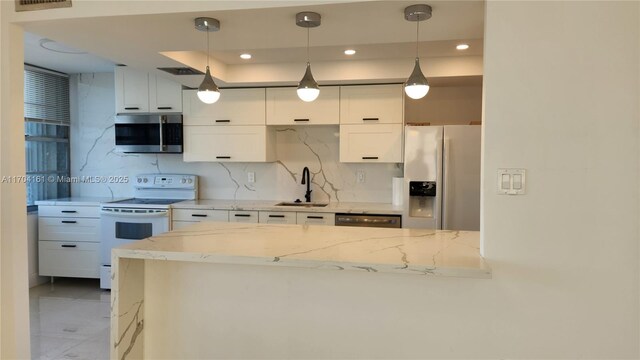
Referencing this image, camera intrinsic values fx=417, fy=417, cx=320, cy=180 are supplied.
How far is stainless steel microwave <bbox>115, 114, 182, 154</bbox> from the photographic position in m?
4.41

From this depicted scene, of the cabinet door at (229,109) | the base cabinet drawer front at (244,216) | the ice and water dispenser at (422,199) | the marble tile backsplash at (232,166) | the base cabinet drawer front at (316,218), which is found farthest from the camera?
the marble tile backsplash at (232,166)

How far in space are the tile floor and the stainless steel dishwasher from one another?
2.18 m

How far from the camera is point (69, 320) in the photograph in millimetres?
3639

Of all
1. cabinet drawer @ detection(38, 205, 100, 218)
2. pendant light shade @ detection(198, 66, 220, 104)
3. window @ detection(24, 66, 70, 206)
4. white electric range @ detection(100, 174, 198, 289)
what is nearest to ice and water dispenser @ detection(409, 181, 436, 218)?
pendant light shade @ detection(198, 66, 220, 104)

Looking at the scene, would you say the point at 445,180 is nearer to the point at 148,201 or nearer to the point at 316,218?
the point at 316,218

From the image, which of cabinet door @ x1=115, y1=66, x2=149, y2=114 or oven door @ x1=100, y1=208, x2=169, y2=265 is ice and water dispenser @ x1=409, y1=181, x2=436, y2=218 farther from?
cabinet door @ x1=115, y1=66, x2=149, y2=114

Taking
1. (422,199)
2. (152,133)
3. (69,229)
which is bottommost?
(69,229)

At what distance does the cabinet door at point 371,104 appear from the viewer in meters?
4.05

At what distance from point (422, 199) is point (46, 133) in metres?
4.35

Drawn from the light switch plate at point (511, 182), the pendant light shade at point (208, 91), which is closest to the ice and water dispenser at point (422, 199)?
the light switch plate at point (511, 182)

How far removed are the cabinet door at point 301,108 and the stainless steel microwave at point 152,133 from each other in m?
1.03

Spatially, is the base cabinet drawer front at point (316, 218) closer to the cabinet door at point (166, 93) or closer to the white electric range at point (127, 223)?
the white electric range at point (127, 223)

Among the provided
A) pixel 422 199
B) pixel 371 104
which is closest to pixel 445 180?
pixel 422 199

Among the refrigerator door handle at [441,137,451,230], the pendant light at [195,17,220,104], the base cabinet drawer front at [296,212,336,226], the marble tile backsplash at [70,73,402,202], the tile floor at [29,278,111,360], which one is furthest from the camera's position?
the marble tile backsplash at [70,73,402,202]
